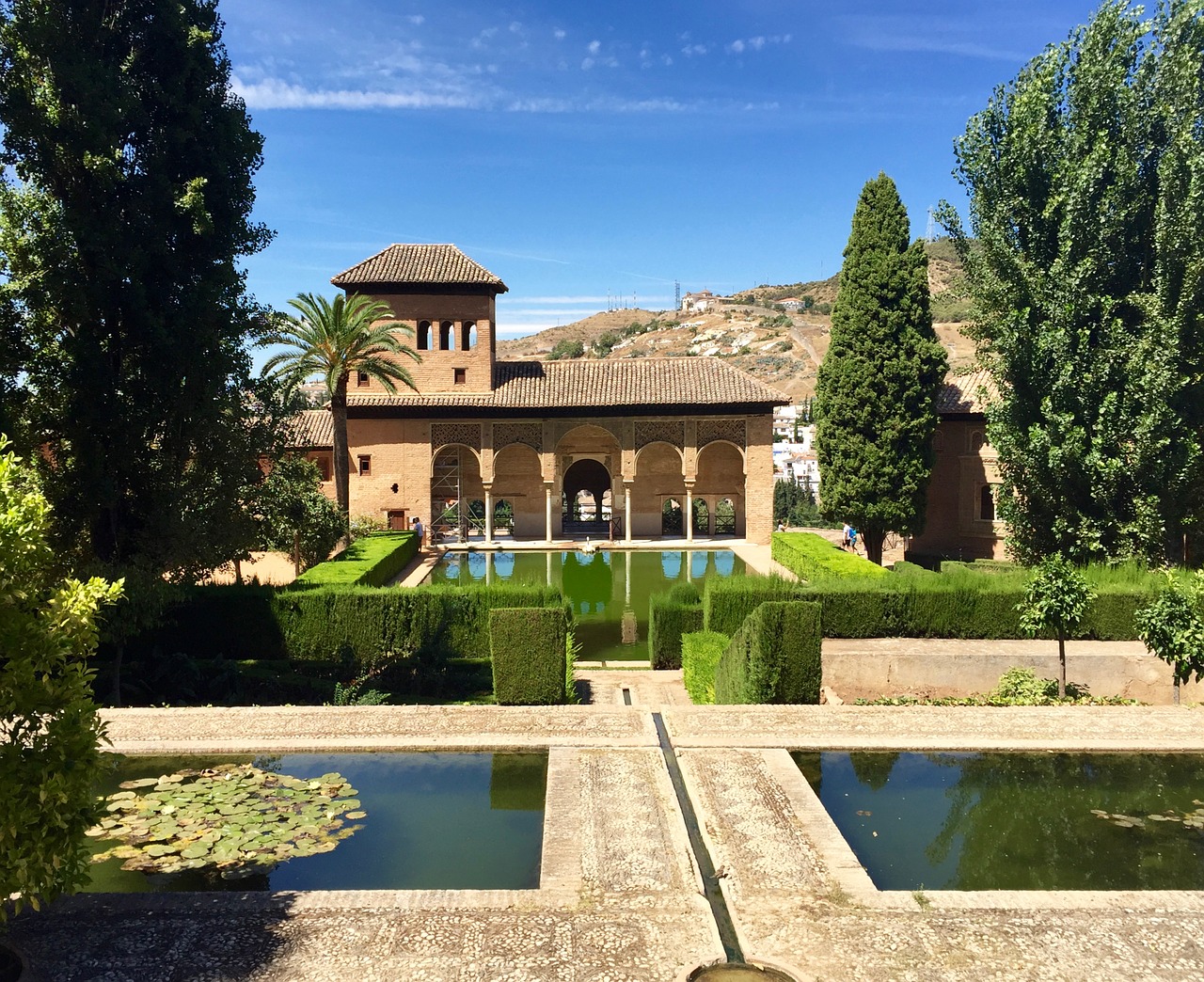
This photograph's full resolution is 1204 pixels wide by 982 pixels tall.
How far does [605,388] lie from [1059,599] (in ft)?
64.4

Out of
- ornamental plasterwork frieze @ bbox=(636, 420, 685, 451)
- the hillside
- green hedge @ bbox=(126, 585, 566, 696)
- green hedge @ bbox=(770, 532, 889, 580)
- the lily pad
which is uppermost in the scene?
the hillside

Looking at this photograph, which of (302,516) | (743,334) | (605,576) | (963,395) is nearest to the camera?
(302,516)

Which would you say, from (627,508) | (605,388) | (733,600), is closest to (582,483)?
(627,508)

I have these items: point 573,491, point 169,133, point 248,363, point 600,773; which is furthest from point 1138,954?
point 573,491

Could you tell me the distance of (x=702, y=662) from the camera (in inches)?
468

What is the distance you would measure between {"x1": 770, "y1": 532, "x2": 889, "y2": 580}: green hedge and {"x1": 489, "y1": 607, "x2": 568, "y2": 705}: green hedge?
665 centimetres

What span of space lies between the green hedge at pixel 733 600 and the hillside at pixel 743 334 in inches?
2184

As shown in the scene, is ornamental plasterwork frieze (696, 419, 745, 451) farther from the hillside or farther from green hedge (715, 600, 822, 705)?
the hillside

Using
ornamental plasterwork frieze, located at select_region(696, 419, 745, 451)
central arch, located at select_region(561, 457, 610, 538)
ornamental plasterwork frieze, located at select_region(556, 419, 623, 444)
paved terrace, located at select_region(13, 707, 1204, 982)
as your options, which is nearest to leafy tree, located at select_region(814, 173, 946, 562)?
ornamental plasterwork frieze, located at select_region(696, 419, 745, 451)

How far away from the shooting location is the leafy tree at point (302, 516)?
1883 centimetres

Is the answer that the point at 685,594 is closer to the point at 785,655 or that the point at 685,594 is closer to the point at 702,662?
the point at 702,662

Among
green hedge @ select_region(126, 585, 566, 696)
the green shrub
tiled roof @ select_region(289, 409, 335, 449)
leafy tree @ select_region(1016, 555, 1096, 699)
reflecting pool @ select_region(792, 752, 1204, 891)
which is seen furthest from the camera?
tiled roof @ select_region(289, 409, 335, 449)

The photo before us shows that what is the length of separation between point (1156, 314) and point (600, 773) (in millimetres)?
13757

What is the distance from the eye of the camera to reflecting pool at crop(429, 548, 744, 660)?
51.3ft
